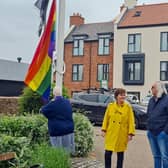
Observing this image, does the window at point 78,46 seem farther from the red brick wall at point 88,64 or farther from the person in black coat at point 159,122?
the person in black coat at point 159,122

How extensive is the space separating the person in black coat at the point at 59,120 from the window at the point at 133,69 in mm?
35354

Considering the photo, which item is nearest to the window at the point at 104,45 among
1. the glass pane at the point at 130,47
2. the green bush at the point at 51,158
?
the glass pane at the point at 130,47

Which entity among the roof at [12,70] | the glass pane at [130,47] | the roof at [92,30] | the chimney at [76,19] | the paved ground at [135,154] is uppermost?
the chimney at [76,19]

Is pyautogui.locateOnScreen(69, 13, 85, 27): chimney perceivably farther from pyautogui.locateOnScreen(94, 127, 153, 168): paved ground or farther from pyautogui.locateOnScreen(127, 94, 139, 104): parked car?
pyautogui.locateOnScreen(94, 127, 153, 168): paved ground

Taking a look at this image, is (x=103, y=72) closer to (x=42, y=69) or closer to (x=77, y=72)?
(x=77, y=72)

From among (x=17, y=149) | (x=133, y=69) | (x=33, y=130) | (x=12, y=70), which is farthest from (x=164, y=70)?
(x=17, y=149)

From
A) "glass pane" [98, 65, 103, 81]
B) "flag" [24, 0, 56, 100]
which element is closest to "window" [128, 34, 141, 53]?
"glass pane" [98, 65, 103, 81]

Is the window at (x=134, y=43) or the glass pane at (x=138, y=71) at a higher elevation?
the window at (x=134, y=43)

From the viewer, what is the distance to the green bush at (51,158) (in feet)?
21.2

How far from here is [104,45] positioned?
1790 inches

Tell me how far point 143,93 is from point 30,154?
3691cm

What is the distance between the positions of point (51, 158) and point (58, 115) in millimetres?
1405

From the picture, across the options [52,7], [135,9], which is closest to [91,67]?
[135,9]

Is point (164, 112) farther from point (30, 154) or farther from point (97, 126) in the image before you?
point (97, 126)
